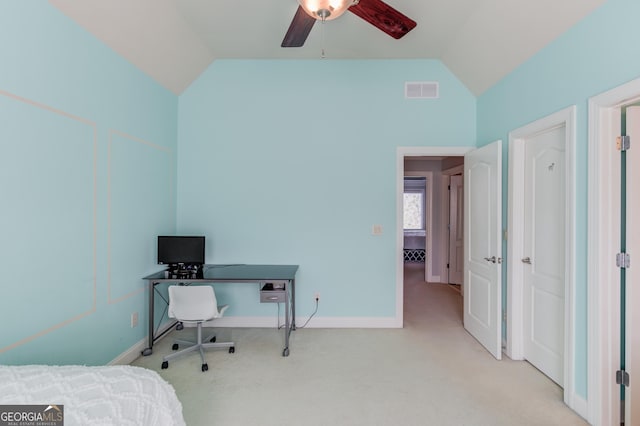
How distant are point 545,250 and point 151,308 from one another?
3.58m

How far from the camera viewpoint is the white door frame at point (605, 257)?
1797 mm

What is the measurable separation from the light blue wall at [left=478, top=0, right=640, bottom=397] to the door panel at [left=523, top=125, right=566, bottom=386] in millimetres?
251

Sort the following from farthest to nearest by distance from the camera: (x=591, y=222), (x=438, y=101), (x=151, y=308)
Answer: (x=438, y=101) < (x=151, y=308) < (x=591, y=222)

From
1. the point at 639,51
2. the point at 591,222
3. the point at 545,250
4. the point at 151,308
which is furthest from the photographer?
the point at 151,308

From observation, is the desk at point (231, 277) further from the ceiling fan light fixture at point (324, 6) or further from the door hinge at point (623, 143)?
the door hinge at point (623, 143)

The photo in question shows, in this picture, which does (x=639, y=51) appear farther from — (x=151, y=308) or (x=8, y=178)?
(x=151, y=308)

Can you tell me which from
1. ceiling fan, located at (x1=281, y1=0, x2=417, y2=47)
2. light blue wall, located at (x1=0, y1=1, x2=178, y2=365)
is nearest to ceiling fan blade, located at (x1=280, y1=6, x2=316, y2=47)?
ceiling fan, located at (x1=281, y1=0, x2=417, y2=47)

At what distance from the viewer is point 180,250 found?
2.97m

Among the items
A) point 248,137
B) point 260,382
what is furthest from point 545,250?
point 248,137

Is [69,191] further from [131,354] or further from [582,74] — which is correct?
[582,74]

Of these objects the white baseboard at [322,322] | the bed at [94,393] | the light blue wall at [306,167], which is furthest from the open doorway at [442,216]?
the bed at [94,393]

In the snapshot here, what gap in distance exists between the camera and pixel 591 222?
1854mm

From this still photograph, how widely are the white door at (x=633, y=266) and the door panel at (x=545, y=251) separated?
442 millimetres

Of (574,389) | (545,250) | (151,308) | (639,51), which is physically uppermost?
(639,51)
